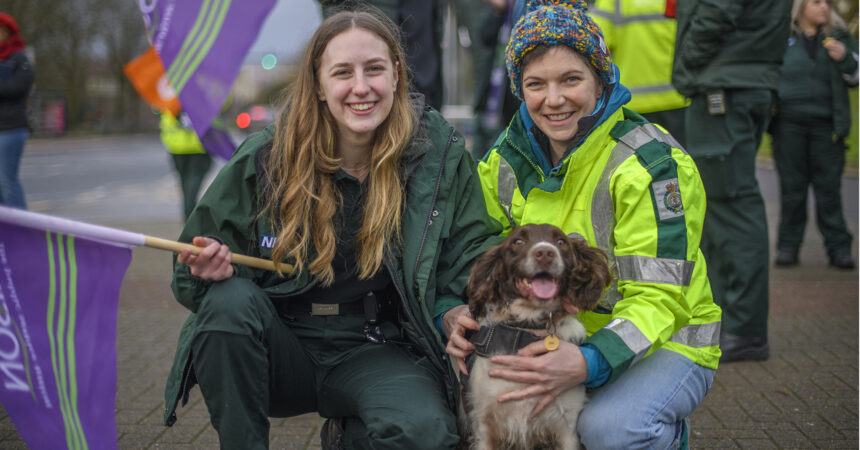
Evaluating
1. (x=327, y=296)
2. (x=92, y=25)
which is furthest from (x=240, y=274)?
(x=92, y=25)

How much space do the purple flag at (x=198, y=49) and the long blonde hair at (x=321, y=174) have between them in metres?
1.00

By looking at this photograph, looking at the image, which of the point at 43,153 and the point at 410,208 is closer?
the point at 410,208

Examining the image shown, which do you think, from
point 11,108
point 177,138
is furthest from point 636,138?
point 177,138

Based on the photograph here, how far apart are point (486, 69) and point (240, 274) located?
14.7 ft

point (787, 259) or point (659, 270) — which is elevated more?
point (659, 270)

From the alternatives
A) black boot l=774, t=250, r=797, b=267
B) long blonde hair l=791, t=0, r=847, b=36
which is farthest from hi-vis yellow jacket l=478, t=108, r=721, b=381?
long blonde hair l=791, t=0, r=847, b=36

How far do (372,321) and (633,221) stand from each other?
117 cm

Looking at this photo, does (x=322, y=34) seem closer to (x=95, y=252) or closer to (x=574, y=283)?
(x=95, y=252)

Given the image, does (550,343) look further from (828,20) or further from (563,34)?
(828,20)

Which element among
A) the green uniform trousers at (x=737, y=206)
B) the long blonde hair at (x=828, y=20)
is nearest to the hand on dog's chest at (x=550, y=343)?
the green uniform trousers at (x=737, y=206)

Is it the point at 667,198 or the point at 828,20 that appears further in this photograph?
the point at 828,20

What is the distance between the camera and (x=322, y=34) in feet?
10.7

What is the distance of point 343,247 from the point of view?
3268 millimetres

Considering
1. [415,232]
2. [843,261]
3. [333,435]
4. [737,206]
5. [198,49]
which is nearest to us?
[415,232]
